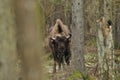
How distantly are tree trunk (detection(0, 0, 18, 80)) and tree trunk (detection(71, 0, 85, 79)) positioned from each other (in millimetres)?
8846

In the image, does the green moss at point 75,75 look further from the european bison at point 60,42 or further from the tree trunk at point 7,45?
the tree trunk at point 7,45

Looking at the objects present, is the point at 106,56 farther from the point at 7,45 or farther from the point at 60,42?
the point at 7,45

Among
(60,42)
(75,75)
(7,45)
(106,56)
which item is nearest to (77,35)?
(75,75)

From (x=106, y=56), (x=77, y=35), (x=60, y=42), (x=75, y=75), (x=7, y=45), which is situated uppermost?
(x=7, y=45)

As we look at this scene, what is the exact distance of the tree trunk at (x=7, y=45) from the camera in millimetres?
1400

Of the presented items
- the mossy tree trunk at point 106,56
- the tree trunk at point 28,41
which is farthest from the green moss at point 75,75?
the tree trunk at point 28,41

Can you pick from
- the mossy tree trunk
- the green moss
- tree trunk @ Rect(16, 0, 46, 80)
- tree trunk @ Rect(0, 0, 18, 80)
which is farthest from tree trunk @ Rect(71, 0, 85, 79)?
tree trunk @ Rect(16, 0, 46, 80)

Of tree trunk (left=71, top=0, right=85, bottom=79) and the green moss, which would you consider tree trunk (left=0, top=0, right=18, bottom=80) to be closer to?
the green moss

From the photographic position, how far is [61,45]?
12.8m

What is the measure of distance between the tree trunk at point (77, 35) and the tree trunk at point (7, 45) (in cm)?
885

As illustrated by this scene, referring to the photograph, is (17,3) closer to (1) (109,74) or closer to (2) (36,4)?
(2) (36,4)

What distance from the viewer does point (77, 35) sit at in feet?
34.7

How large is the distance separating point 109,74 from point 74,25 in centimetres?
286

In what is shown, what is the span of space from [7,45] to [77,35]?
9.13 m
